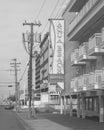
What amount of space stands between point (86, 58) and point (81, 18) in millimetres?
3527

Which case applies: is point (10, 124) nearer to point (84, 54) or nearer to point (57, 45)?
point (84, 54)

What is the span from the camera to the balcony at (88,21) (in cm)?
2968

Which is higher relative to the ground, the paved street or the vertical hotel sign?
the vertical hotel sign

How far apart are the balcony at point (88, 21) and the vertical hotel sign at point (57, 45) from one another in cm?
411

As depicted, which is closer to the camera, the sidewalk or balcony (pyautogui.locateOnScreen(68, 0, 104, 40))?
the sidewalk

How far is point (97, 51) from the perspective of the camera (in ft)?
99.6

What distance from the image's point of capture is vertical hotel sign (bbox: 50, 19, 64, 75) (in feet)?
149

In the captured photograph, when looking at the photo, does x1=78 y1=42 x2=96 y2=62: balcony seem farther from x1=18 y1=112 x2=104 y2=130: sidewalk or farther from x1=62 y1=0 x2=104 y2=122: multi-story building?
x1=18 y1=112 x2=104 y2=130: sidewalk

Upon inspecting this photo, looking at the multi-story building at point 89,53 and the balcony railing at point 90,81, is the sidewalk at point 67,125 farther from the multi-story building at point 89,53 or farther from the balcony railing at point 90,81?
the balcony railing at point 90,81

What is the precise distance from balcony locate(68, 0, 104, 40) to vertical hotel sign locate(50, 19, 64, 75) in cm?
411

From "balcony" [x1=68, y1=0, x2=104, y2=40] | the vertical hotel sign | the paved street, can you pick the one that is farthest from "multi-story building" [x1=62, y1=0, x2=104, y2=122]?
the paved street

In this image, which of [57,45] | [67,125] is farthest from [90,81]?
[57,45]

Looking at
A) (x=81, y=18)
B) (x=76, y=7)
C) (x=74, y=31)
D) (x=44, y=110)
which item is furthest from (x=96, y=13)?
(x=44, y=110)

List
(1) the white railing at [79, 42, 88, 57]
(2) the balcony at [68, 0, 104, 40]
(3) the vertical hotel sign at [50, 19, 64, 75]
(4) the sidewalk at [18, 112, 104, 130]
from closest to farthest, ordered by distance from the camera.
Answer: (4) the sidewalk at [18, 112, 104, 130]
(2) the balcony at [68, 0, 104, 40]
(1) the white railing at [79, 42, 88, 57]
(3) the vertical hotel sign at [50, 19, 64, 75]
